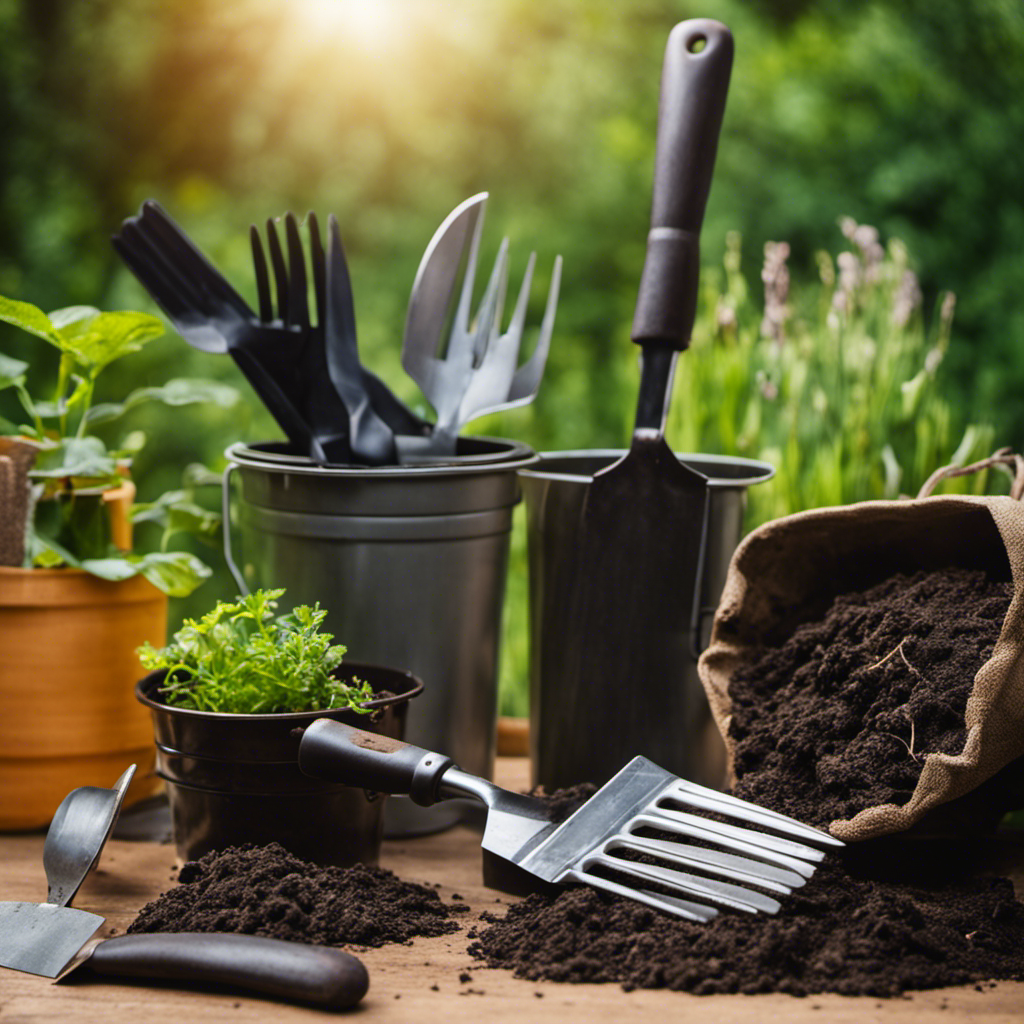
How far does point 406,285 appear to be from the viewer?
114 inches

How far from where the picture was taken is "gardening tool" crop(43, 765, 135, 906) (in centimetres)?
89

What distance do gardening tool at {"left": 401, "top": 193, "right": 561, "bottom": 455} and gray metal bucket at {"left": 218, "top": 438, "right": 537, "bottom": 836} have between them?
0.06 meters

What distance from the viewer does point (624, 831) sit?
88cm

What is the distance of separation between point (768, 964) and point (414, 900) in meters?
0.30

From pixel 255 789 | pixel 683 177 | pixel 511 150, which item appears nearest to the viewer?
pixel 255 789

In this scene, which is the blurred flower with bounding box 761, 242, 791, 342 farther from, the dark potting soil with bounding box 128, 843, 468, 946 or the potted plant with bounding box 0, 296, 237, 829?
the dark potting soil with bounding box 128, 843, 468, 946

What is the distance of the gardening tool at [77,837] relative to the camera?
89cm

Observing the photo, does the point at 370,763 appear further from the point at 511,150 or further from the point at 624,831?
the point at 511,150

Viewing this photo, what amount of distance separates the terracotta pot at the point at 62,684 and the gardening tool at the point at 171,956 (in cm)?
27

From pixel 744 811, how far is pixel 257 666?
42 cm

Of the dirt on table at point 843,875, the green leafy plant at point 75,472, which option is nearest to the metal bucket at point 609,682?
the dirt on table at point 843,875

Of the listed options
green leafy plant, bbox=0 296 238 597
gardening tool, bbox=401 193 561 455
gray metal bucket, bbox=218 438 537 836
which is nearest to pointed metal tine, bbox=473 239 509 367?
gardening tool, bbox=401 193 561 455

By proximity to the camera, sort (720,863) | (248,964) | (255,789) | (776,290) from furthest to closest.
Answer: (776,290), (255,789), (720,863), (248,964)

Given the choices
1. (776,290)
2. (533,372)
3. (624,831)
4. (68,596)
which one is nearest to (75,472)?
(68,596)
